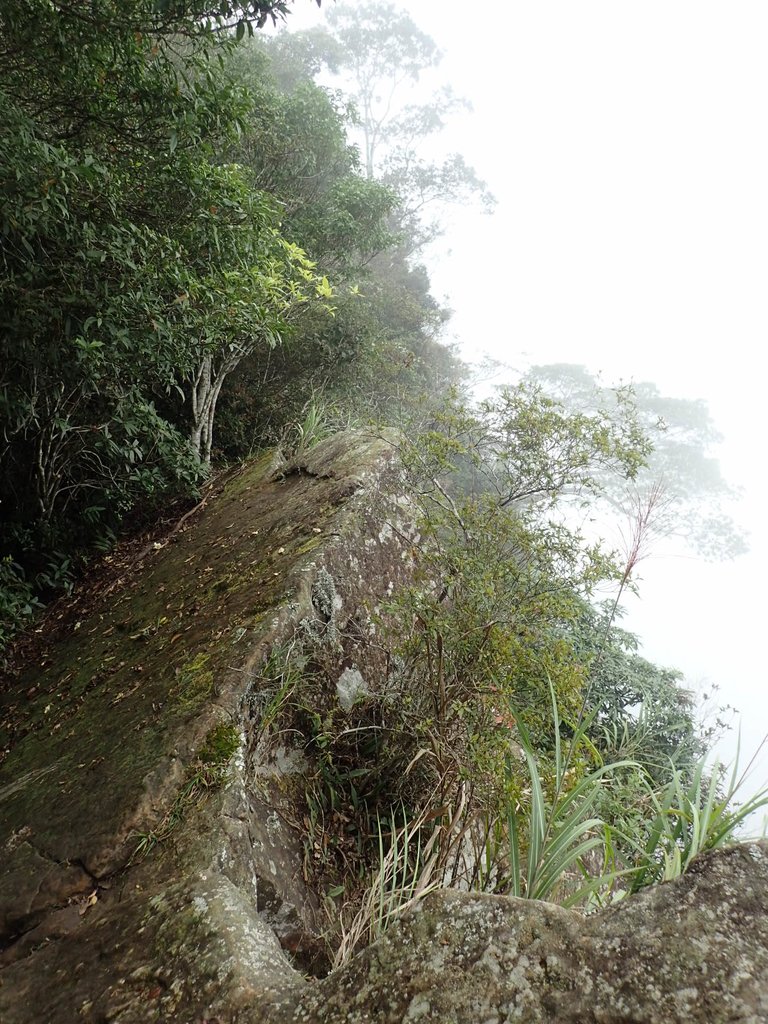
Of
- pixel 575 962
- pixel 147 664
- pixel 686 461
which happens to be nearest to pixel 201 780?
pixel 147 664

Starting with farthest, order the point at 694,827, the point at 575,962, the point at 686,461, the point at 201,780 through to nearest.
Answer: the point at 686,461 → the point at 201,780 → the point at 694,827 → the point at 575,962

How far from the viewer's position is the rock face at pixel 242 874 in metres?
1.11

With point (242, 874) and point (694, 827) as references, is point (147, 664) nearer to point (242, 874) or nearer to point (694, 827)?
point (242, 874)

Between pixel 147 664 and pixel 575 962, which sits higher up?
pixel 575 962

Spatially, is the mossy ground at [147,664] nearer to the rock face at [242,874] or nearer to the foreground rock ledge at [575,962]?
the rock face at [242,874]

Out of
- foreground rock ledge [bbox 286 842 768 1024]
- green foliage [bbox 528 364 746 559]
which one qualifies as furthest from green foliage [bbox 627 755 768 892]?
green foliage [bbox 528 364 746 559]

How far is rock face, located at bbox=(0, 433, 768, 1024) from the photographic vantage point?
1.11 meters

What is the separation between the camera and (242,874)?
1770 millimetres

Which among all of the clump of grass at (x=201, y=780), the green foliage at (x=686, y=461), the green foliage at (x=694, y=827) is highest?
the green foliage at (x=686, y=461)

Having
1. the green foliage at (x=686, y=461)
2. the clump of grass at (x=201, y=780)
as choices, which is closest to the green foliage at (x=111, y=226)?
the clump of grass at (x=201, y=780)

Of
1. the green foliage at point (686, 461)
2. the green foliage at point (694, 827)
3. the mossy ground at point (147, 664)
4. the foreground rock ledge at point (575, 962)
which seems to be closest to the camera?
the foreground rock ledge at point (575, 962)

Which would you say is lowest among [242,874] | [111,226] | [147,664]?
[242,874]

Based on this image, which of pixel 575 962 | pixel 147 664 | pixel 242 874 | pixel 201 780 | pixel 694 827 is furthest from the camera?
pixel 147 664

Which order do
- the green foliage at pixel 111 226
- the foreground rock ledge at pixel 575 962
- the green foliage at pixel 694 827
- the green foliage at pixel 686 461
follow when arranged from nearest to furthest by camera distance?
the foreground rock ledge at pixel 575 962, the green foliage at pixel 694 827, the green foliage at pixel 111 226, the green foliage at pixel 686 461
